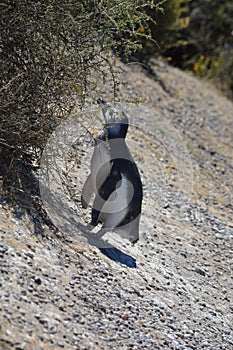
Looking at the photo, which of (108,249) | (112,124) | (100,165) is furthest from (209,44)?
(108,249)

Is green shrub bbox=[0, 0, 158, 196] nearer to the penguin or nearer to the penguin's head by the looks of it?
the penguin's head

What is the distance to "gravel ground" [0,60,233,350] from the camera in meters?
4.45

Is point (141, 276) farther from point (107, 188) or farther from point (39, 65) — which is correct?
point (39, 65)

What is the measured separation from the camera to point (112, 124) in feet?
19.1

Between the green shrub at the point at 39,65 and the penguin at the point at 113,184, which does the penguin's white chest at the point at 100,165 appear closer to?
the penguin at the point at 113,184

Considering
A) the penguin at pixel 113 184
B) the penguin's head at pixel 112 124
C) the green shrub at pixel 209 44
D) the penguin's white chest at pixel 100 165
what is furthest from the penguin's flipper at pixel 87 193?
the green shrub at pixel 209 44

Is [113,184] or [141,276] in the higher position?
[113,184]

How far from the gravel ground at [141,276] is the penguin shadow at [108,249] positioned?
0.01 meters

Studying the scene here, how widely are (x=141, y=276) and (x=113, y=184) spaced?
2.42ft

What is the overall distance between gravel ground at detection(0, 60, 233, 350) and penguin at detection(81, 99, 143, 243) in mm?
237

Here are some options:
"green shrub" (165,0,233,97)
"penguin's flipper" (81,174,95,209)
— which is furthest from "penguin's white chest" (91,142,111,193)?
"green shrub" (165,0,233,97)

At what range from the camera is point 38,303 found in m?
4.50

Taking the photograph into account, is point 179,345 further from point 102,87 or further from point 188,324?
point 102,87

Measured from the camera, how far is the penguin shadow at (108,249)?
5.67m
